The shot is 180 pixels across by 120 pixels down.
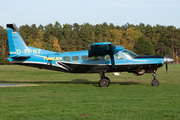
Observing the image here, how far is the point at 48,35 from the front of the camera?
136875mm

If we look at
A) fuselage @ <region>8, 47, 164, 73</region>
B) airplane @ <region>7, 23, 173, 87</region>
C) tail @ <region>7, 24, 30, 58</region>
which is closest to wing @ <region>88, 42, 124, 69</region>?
airplane @ <region>7, 23, 173, 87</region>

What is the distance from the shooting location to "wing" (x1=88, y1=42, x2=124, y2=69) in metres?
17.3

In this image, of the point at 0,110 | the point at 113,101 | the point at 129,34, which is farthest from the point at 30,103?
the point at 129,34

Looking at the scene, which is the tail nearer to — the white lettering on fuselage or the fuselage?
the white lettering on fuselage

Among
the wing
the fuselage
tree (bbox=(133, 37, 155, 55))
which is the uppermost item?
tree (bbox=(133, 37, 155, 55))

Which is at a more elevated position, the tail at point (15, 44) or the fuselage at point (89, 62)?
the tail at point (15, 44)

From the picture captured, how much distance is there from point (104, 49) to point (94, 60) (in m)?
1.69

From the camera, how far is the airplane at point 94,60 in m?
18.5

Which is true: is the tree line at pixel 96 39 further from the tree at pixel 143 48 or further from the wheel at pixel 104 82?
the wheel at pixel 104 82

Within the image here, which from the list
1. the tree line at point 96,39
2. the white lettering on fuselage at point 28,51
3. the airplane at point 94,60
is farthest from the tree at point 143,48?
the white lettering on fuselage at point 28,51

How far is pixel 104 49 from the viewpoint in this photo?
59.2 ft

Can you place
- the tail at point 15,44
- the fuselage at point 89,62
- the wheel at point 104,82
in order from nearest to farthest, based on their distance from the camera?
the fuselage at point 89,62 → the wheel at point 104,82 → the tail at point 15,44

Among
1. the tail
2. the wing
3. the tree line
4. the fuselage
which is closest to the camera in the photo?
the wing

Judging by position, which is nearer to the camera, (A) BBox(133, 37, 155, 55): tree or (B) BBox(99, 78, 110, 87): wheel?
(B) BBox(99, 78, 110, 87): wheel
